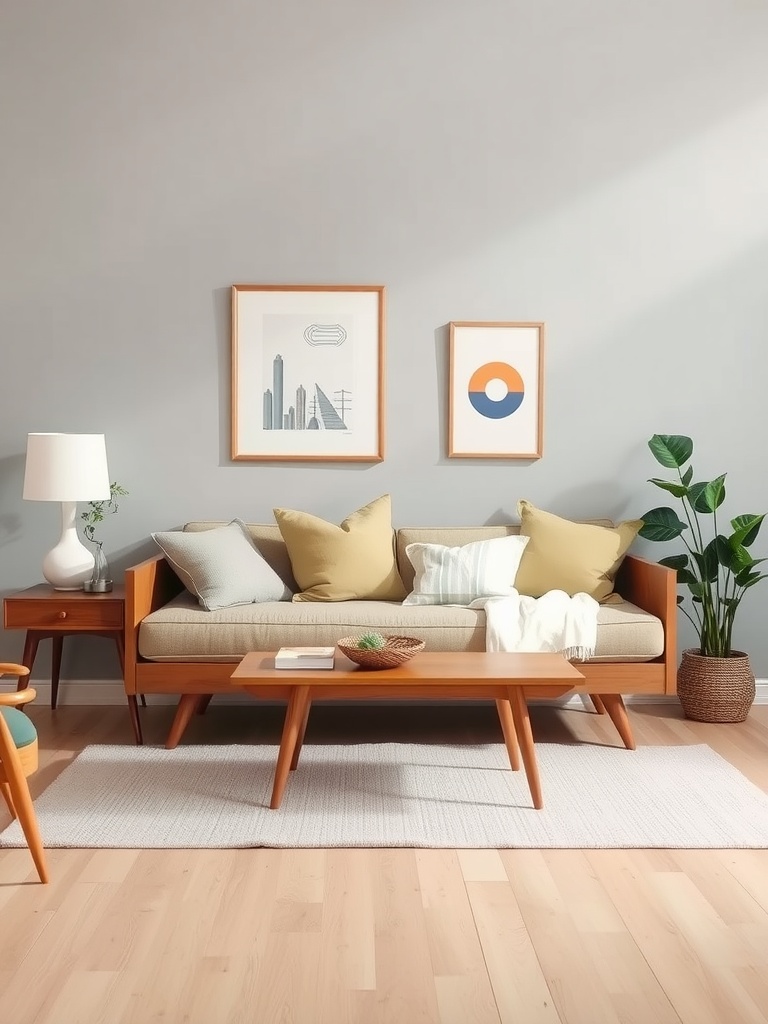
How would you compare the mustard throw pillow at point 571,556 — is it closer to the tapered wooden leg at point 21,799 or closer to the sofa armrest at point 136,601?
the sofa armrest at point 136,601

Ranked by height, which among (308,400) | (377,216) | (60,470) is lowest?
(60,470)

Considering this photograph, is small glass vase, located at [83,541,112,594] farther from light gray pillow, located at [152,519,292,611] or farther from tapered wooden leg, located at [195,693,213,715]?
tapered wooden leg, located at [195,693,213,715]

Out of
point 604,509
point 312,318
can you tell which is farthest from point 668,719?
point 312,318

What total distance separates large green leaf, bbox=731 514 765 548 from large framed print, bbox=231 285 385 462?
1605 mm

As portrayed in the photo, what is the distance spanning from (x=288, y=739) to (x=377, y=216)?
2.57 metres

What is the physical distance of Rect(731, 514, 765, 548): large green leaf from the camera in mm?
4301

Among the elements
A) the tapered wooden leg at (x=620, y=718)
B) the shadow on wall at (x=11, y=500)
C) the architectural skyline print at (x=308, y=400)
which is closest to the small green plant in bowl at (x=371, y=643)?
the tapered wooden leg at (x=620, y=718)

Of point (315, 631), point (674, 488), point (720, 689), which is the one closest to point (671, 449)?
point (674, 488)

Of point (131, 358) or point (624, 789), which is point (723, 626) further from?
point (131, 358)

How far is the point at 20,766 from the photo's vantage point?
2.60 metres

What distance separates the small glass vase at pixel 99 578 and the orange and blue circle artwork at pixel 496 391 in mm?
1807

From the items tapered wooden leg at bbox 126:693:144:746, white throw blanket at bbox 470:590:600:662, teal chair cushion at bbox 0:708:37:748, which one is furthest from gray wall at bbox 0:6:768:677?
teal chair cushion at bbox 0:708:37:748

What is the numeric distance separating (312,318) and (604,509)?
1.62m

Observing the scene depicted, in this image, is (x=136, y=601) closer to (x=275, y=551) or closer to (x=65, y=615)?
(x=65, y=615)
